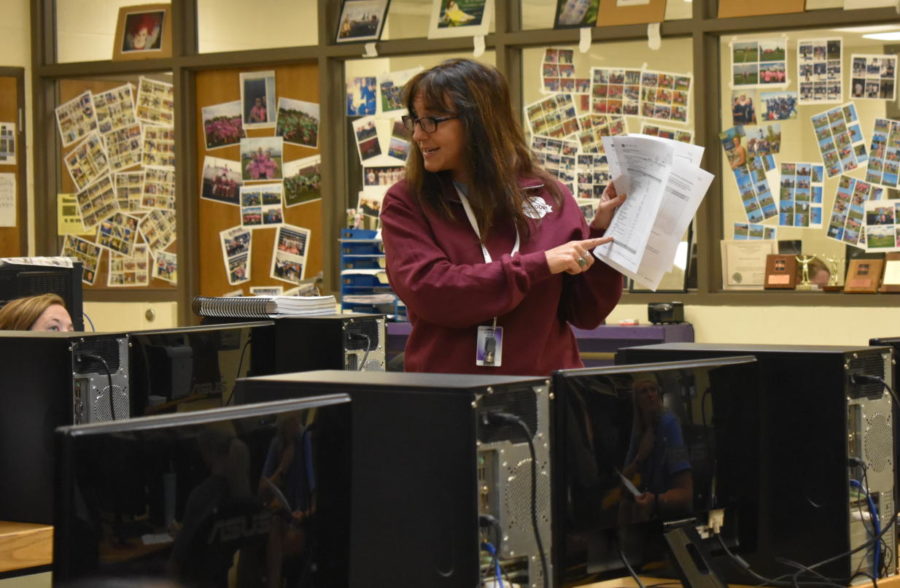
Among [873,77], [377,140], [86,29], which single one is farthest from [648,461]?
[86,29]

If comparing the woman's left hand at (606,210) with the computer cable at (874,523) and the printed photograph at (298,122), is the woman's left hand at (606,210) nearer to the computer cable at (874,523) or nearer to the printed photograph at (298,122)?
the computer cable at (874,523)

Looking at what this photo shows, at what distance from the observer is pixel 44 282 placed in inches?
154

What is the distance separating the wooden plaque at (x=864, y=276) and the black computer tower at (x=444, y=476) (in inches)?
169

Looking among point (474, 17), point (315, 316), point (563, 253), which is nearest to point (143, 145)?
point (474, 17)

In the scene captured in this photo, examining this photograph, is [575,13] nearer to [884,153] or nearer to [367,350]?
[884,153]

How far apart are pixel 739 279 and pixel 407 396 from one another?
4.56 m

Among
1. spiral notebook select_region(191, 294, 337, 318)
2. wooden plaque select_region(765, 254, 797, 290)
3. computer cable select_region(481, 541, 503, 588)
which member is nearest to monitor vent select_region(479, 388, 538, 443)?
computer cable select_region(481, 541, 503, 588)

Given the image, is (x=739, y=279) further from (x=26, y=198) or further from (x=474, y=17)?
(x=26, y=198)

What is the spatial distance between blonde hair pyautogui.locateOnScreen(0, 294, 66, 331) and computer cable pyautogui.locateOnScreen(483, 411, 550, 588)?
215 centimetres

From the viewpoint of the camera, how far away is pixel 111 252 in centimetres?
738

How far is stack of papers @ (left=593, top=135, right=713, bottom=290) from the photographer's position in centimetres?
244

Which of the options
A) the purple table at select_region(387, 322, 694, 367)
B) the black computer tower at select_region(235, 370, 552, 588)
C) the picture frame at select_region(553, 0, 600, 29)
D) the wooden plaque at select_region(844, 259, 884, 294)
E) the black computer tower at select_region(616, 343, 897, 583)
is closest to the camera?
the black computer tower at select_region(235, 370, 552, 588)

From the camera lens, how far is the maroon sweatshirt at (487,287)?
7.59ft

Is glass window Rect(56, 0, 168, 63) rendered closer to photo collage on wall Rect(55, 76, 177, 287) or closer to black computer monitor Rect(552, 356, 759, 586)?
photo collage on wall Rect(55, 76, 177, 287)
